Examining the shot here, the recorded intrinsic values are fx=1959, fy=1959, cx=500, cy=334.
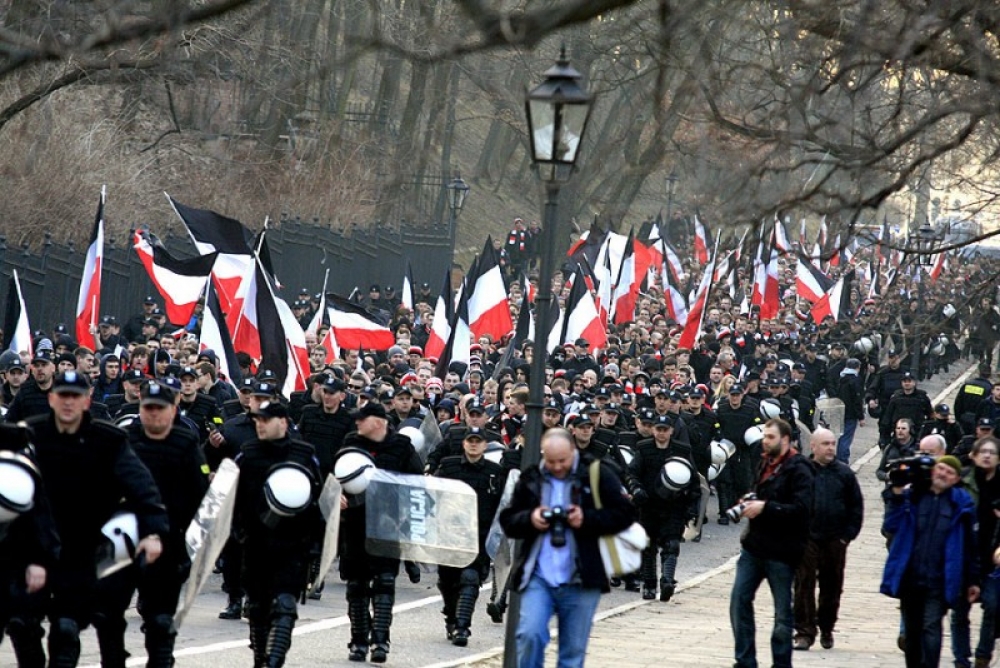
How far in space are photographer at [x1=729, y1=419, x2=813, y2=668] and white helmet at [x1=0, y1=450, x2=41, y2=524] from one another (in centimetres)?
509

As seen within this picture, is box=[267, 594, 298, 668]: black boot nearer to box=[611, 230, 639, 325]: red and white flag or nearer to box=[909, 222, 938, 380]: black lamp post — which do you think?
box=[909, 222, 938, 380]: black lamp post

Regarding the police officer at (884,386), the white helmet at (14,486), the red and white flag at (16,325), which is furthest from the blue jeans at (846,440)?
the white helmet at (14,486)

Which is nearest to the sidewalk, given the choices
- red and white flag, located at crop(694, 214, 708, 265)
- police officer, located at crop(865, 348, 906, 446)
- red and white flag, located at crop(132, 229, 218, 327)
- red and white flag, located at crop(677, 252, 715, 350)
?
red and white flag, located at crop(132, 229, 218, 327)

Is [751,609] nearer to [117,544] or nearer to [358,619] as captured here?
[358,619]

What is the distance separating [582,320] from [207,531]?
18.6 metres

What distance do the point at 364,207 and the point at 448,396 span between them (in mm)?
26734

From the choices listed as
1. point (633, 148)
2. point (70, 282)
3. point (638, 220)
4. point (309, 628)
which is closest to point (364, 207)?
point (633, 148)

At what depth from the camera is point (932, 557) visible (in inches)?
470

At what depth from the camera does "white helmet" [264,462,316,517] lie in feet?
36.1

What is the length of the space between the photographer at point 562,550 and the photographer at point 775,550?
2449 mm

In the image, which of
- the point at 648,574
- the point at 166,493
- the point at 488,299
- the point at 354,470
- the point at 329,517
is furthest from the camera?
the point at 488,299

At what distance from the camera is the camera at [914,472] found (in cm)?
1199

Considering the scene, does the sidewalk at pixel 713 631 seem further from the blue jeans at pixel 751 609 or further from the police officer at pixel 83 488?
the police officer at pixel 83 488

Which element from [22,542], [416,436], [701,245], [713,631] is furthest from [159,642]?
[701,245]
